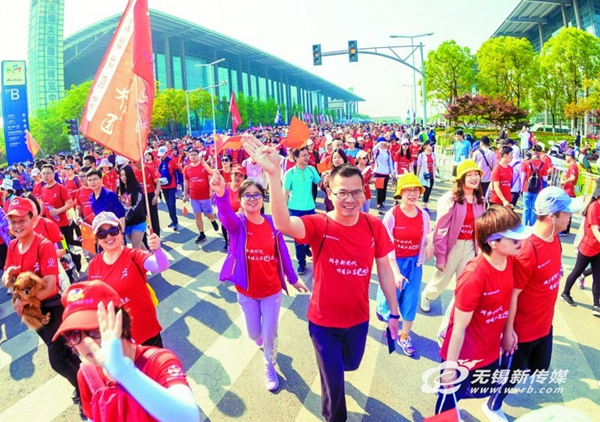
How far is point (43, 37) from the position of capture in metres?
47.3

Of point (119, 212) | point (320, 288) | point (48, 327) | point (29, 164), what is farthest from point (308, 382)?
point (29, 164)

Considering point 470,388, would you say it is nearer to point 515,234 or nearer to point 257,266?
point 515,234

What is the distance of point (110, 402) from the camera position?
1.53 metres

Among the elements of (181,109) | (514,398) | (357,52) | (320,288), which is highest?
(181,109)

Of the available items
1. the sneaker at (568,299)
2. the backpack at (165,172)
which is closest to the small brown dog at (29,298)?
the sneaker at (568,299)

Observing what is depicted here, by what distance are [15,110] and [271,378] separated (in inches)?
852

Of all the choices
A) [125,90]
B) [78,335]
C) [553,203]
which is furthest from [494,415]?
[125,90]

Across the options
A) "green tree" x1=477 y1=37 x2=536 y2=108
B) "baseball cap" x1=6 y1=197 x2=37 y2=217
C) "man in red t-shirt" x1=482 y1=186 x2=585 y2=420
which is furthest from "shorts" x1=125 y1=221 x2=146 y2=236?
"green tree" x1=477 y1=37 x2=536 y2=108

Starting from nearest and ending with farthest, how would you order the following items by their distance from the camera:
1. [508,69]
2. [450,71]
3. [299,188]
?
[299,188] < [508,69] < [450,71]

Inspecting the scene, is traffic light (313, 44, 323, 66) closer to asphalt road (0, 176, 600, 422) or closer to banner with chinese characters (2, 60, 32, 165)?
banner with chinese characters (2, 60, 32, 165)

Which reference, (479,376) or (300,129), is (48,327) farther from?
(479,376)

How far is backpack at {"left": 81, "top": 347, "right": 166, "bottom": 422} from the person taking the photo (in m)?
1.53

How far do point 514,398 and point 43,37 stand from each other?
58.7 metres

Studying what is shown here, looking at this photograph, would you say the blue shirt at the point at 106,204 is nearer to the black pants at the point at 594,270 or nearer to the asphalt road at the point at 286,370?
the asphalt road at the point at 286,370
